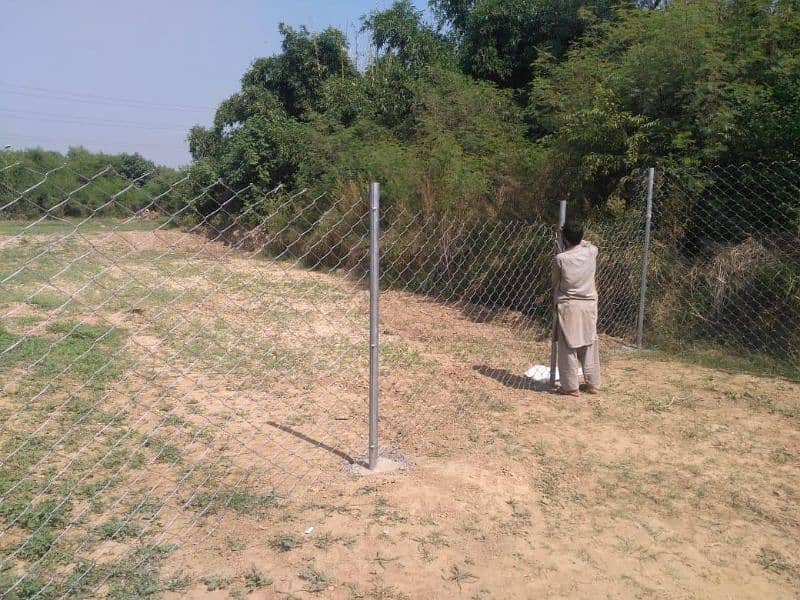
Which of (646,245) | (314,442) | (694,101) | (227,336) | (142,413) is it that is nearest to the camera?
(314,442)

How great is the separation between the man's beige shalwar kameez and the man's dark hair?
52mm

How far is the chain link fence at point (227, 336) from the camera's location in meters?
2.92

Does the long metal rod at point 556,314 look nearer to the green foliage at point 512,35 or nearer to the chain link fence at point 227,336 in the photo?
the chain link fence at point 227,336

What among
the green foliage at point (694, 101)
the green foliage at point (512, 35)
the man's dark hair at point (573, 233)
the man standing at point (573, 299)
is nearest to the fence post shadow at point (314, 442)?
the man standing at point (573, 299)

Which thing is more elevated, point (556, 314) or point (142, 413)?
point (556, 314)

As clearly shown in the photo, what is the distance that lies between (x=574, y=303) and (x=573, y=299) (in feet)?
0.10

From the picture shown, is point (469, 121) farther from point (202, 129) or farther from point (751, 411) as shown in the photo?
point (202, 129)

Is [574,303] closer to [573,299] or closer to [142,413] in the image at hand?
[573,299]

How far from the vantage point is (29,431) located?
405 centimetres

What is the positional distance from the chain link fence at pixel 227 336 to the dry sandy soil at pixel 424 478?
0.03m

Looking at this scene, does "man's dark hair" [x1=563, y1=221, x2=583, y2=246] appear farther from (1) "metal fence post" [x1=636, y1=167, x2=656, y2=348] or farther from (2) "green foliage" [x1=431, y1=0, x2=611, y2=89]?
(2) "green foliage" [x1=431, y1=0, x2=611, y2=89]

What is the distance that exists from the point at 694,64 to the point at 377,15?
11081 millimetres

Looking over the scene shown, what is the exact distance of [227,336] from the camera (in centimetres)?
667

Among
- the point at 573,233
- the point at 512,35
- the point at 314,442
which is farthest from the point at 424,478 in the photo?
the point at 512,35
